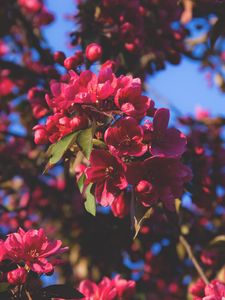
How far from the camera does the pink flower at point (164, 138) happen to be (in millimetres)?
1914

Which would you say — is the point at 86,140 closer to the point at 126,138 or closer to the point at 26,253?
the point at 126,138

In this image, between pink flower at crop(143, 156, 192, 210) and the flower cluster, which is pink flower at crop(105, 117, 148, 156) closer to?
pink flower at crop(143, 156, 192, 210)

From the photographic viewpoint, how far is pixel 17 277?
178 centimetres

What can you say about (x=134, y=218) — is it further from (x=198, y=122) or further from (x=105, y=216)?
(x=198, y=122)

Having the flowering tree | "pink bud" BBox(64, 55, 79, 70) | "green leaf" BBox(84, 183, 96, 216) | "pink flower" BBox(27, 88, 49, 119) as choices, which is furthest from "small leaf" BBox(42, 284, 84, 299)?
"pink flower" BBox(27, 88, 49, 119)

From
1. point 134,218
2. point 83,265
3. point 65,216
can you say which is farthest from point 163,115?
point 65,216

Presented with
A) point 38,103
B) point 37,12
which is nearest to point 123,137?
point 38,103

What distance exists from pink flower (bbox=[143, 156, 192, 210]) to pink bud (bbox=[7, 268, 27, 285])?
21.0 inches

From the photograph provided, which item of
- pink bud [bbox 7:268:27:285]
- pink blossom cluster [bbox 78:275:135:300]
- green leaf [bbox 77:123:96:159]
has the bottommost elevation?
pink blossom cluster [bbox 78:275:135:300]

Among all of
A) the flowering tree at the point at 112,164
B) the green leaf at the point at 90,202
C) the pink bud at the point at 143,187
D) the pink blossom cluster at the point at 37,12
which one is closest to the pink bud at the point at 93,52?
the flowering tree at the point at 112,164

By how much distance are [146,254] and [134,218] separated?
5.84 feet

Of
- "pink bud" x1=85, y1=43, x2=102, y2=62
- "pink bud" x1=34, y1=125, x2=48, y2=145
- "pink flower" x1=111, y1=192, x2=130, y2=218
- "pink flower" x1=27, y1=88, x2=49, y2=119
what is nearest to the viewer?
"pink bud" x1=34, y1=125, x2=48, y2=145

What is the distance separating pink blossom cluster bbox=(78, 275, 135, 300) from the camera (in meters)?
2.21

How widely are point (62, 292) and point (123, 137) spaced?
1.85 feet
